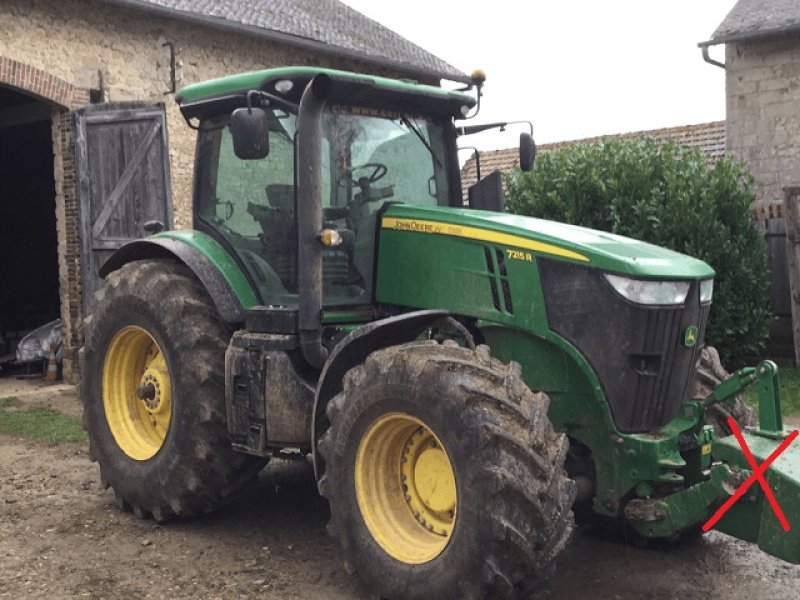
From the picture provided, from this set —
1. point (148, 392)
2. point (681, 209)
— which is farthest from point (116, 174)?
point (681, 209)

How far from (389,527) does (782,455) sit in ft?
5.36

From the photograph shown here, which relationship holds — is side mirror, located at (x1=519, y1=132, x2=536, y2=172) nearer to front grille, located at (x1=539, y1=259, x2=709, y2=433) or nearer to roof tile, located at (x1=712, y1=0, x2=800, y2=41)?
front grille, located at (x1=539, y1=259, x2=709, y2=433)

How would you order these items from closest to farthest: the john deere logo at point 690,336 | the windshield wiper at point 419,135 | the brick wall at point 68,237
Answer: the john deere logo at point 690,336 → the windshield wiper at point 419,135 → the brick wall at point 68,237

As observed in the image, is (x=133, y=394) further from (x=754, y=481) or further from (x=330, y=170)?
(x=754, y=481)

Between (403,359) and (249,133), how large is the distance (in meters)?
1.30

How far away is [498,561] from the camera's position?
3.63 meters

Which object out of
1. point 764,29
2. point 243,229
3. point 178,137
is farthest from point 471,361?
point 764,29

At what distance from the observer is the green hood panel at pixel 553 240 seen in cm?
412

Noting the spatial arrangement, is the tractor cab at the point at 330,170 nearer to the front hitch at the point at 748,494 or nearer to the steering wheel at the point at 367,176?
the steering wheel at the point at 367,176

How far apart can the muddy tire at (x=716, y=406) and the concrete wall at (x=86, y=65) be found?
7625 millimetres

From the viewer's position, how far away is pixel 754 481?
3.81 meters

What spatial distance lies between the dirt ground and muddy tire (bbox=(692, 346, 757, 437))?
2.17 feet

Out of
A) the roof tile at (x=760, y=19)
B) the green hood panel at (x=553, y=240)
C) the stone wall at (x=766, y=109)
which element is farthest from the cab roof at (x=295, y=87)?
the stone wall at (x=766, y=109)

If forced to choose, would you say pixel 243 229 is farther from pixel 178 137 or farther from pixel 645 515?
pixel 178 137
